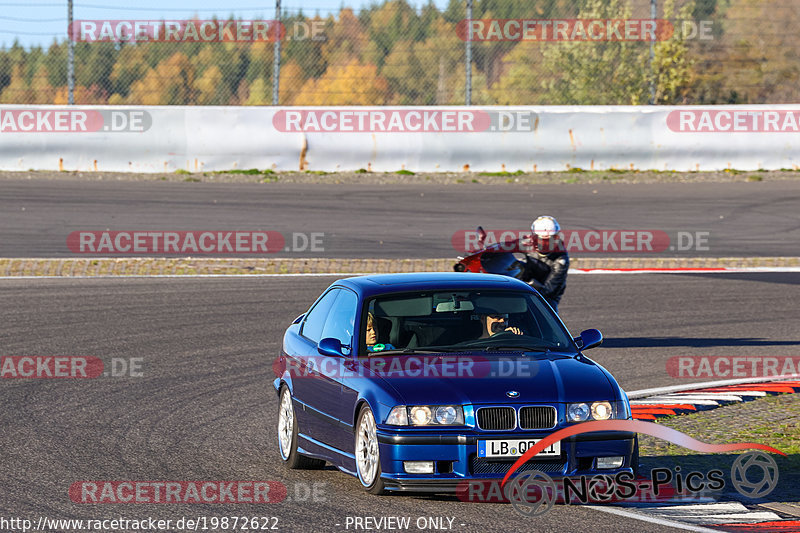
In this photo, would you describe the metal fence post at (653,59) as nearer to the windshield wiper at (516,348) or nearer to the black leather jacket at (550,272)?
the black leather jacket at (550,272)

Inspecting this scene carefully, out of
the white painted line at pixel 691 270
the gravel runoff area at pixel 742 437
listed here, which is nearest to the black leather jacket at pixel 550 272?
the gravel runoff area at pixel 742 437

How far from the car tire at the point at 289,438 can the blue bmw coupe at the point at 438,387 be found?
14mm

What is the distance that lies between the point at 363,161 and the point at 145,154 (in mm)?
4256

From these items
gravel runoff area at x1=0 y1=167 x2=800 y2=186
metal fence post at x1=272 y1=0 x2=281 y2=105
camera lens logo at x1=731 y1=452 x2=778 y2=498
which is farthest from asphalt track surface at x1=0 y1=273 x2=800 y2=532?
metal fence post at x1=272 y1=0 x2=281 y2=105

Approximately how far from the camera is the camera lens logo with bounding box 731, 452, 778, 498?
8.05 m

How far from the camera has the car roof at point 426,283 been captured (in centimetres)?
879

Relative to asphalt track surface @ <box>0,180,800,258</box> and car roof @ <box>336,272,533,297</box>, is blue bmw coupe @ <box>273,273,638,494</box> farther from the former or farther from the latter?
asphalt track surface @ <box>0,180,800,258</box>

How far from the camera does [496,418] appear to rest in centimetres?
744

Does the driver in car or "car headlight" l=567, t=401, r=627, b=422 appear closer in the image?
"car headlight" l=567, t=401, r=627, b=422

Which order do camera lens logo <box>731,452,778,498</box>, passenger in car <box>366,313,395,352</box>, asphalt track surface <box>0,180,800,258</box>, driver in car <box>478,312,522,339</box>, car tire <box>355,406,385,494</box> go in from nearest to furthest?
car tire <box>355,406,385,494</box>, camera lens logo <box>731,452,778,498</box>, passenger in car <box>366,313,395,352</box>, driver in car <box>478,312,522,339</box>, asphalt track surface <box>0,180,800,258</box>

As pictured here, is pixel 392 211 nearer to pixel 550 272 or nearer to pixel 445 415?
pixel 550 272

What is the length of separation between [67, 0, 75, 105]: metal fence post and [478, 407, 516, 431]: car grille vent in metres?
18.7

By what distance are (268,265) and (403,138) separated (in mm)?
6227

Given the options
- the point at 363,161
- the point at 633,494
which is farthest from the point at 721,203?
the point at 633,494
